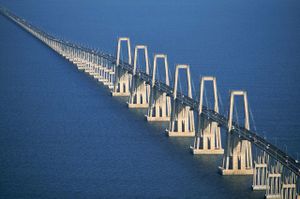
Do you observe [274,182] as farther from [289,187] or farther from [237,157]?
[237,157]

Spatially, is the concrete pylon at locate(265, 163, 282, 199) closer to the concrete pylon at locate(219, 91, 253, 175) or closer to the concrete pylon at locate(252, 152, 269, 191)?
the concrete pylon at locate(252, 152, 269, 191)

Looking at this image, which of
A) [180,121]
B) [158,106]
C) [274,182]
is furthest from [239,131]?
[158,106]

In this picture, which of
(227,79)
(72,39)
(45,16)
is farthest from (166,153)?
(45,16)

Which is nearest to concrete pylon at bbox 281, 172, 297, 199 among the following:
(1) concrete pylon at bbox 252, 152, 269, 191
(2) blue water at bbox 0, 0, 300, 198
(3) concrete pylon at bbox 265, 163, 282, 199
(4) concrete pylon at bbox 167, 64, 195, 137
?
(3) concrete pylon at bbox 265, 163, 282, 199

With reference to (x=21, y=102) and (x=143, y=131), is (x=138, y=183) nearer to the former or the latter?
(x=143, y=131)

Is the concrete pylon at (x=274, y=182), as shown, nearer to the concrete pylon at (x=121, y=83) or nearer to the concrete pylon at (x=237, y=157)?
the concrete pylon at (x=237, y=157)

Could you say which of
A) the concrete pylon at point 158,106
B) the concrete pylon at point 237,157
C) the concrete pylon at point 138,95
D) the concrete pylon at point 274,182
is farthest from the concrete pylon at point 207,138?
the concrete pylon at point 138,95
